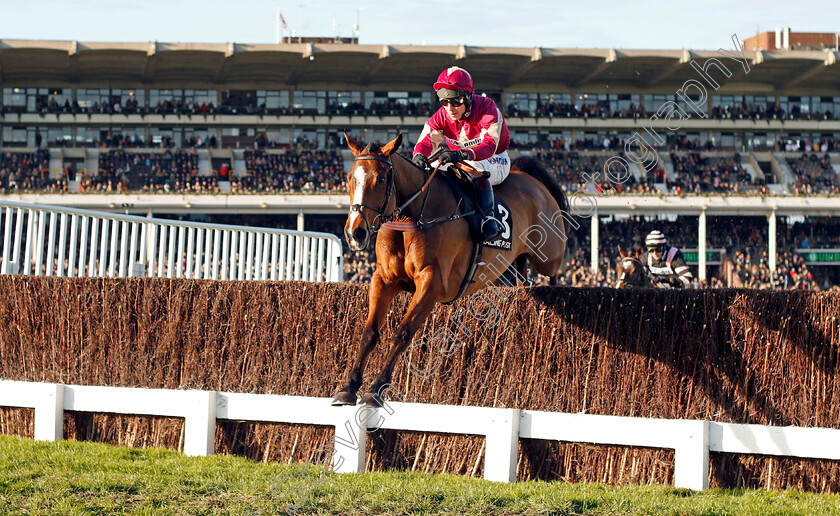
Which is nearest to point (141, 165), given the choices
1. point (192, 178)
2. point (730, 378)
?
point (192, 178)

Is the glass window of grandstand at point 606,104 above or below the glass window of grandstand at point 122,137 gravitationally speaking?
above

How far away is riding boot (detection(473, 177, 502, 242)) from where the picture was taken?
20.1ft

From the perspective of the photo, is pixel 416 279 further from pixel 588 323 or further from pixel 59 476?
pixel 59 476

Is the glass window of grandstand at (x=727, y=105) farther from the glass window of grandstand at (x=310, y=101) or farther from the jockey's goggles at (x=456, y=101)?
the jockey's goggles at (x=456, y=101)

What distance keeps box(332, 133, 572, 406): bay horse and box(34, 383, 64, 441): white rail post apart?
237 cm

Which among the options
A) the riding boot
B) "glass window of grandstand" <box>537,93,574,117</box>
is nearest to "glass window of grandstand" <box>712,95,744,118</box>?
"glass window of grandstand" <box>537,93,574,117</box>

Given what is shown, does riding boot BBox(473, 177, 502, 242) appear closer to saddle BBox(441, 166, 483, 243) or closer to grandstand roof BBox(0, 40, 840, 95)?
saddle BBox(441, 166, 483, 243)

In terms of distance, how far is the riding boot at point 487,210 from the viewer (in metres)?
6.13

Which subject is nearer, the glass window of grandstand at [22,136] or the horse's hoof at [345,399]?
the horse's hoof at [345,399]

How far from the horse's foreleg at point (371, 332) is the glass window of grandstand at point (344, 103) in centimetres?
3375

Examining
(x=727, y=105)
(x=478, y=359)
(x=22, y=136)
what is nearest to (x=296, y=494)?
(x=478, y=359)

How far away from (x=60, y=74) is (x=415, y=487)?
120 feet

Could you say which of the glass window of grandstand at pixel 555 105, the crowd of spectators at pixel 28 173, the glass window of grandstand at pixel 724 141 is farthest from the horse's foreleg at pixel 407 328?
the glass window of grandstand at pixel 724 141

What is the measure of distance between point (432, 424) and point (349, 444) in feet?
1.82
